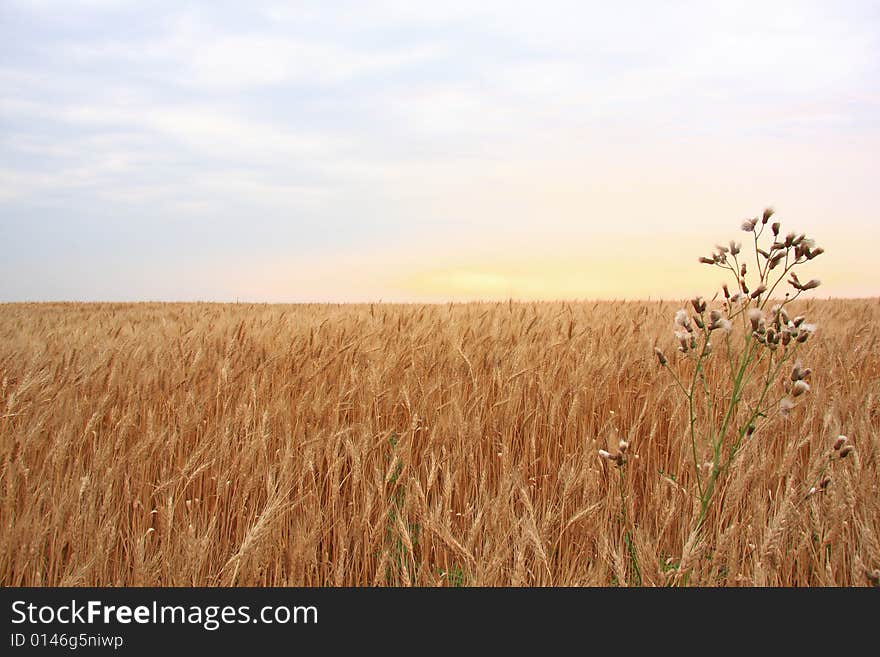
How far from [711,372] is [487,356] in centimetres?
141

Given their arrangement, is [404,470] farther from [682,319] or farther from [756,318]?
[756,318]

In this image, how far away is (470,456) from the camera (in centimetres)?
237

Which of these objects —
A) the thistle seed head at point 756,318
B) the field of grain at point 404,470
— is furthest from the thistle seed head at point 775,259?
the field of grain at point 404,470

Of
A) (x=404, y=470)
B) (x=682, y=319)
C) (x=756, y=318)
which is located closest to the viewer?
(x=756, y=318)

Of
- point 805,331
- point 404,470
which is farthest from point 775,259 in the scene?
point 404,470

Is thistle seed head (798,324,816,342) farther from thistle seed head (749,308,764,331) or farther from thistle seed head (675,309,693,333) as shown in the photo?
thistle seed head (675,309,693,333)

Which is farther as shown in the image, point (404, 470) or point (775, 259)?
point (404, 470)

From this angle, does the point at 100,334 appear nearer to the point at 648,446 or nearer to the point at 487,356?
the point at 487,356

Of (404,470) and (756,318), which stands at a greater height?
(756,318)

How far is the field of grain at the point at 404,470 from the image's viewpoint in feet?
5.77

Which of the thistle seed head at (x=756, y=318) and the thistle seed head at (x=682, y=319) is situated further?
the thistle seed head at (x=682, y=319)

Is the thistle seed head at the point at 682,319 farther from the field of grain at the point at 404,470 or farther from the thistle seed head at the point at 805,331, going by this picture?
the field of grain at the point at 404,470

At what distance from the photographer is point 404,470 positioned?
7.16 feet

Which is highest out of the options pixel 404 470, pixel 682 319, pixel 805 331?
pixel 682 319
